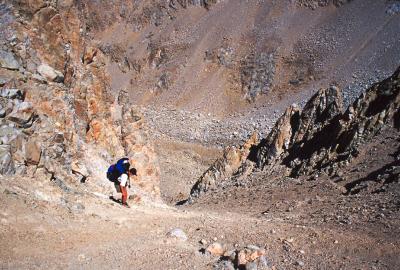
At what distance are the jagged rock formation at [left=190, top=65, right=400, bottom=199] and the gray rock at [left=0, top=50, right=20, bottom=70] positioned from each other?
13.2m

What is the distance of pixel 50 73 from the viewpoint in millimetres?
16625

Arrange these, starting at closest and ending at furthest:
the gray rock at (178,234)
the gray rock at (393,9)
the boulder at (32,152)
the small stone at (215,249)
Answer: the small stone at (215,249), the gray rock at (178,234), the boulder at (32,152), the gray rock at (393,9)

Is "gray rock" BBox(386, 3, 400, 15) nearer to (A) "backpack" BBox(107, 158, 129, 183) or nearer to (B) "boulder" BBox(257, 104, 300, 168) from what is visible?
(B) "boulder" BBox(257, 104, 300, 168)

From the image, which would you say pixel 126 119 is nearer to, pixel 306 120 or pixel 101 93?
pixel 101 93

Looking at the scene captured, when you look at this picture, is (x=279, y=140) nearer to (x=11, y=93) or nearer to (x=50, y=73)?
(x=50, y=73)

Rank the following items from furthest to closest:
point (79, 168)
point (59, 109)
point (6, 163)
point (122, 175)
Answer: point (59, 109) → point (79, 168) → point (122, 175) → point (6, 163)

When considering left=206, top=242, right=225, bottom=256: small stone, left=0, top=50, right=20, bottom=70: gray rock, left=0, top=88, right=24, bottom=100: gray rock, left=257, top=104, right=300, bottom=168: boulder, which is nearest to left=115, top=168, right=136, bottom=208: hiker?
left=0, top=88, right=24, bottom=100: gray rock

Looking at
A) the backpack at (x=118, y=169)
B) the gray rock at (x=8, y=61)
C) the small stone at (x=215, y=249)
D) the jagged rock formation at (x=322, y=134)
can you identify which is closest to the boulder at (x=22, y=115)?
the gray rock at (x=8, y=61)

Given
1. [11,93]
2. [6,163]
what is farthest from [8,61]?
[6,163]

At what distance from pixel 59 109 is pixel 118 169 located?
416cm

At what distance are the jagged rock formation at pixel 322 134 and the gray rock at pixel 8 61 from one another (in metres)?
13.2

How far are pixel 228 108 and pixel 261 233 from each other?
157ft

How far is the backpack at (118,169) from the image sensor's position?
44.6 feet

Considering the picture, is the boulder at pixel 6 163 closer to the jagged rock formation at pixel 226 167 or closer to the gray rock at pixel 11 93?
the gray rock at pixel 11 93
